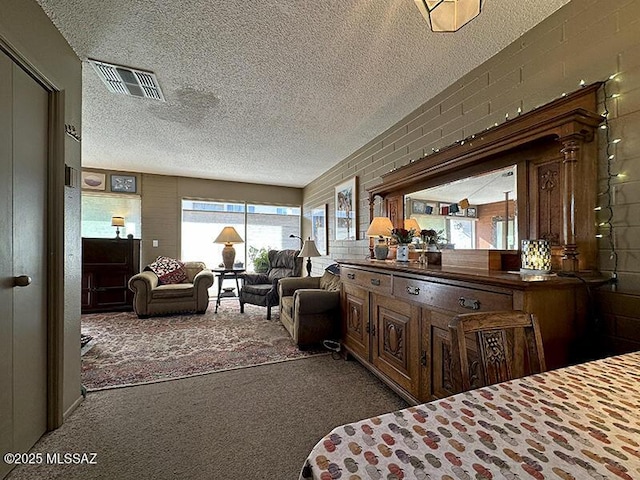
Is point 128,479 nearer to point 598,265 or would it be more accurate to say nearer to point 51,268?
point 51,268

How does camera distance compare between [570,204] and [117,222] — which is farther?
[117,222]

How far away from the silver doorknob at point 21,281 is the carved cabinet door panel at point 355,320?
218 cm

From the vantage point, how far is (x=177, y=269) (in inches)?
199

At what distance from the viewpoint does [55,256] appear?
6.01 ft

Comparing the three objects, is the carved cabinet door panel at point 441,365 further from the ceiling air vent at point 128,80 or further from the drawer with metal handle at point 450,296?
the ceiling air vent at point 128,80

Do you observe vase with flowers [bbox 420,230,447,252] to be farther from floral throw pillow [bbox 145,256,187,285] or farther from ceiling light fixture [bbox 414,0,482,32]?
floral throw pillow [bbox 145,256,187,285]

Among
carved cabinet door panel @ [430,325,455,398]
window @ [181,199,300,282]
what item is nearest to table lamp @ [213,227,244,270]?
window @ [181,199,300,282]

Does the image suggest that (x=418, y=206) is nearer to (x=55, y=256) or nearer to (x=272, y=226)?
(x=55, y=256)

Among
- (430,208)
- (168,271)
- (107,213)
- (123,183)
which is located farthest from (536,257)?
(107,213)

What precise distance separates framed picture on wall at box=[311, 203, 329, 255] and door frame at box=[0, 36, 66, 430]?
394 centimetres

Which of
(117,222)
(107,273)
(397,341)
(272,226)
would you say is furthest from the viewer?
(272,226)

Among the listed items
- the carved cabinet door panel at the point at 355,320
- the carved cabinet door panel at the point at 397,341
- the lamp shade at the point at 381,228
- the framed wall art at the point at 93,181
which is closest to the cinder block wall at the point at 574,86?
the lamp shade at the point at 381,228

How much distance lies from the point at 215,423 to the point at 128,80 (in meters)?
2.79

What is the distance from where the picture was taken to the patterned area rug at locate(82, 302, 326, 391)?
2.57m
